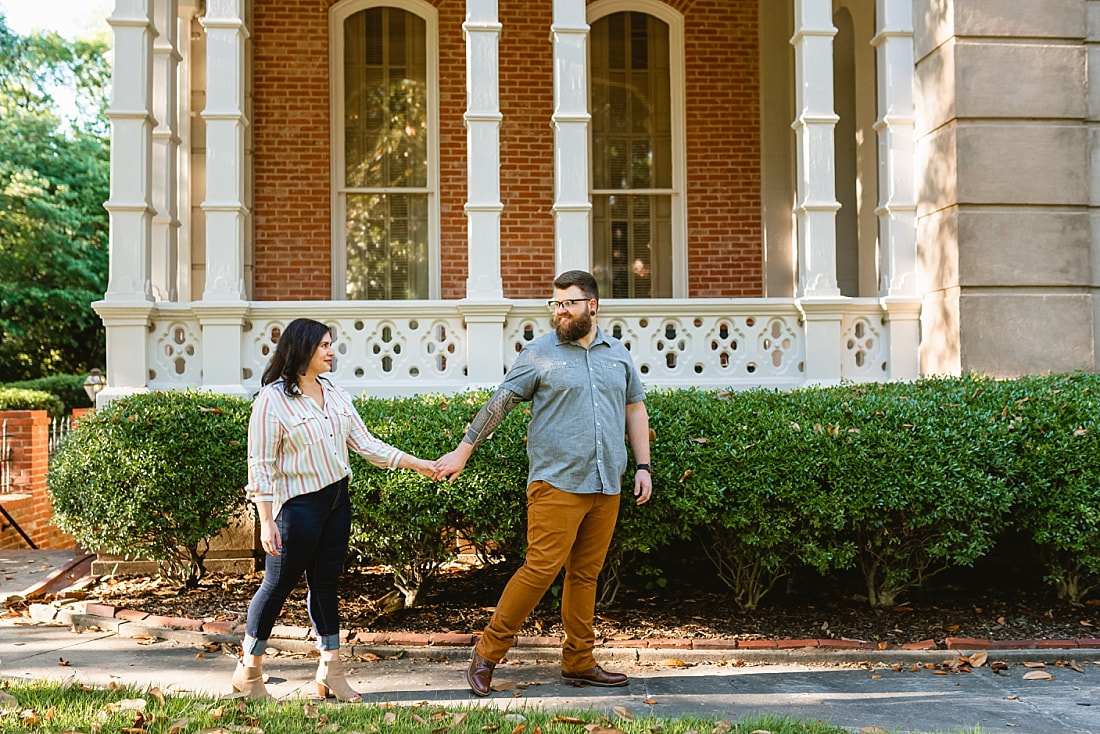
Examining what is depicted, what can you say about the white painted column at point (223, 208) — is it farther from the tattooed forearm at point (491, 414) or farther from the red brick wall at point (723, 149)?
the red brick wall at point (723, 149)

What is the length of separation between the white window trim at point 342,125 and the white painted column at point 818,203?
4.63 m

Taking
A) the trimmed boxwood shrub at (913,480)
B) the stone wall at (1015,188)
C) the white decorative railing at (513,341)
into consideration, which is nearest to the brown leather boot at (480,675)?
the trimmed boxwood shrub at (913,480)

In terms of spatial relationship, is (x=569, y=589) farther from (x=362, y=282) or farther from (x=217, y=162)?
(x=362, y=282)

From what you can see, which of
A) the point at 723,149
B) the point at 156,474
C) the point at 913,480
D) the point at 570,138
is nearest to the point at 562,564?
the point at 913,480

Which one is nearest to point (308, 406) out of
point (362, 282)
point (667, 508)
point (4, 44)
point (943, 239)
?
point (667, 508)

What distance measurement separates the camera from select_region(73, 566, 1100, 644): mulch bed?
21.4ft

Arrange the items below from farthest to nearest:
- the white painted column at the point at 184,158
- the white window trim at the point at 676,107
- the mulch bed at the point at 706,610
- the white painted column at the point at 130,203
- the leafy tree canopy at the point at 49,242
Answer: the leafy tree canopy at the point at 49,242 → the white window trim at the point at 676,107 → the white painted column at the point at 184,158 → the white painted column at the point at 130,203 → the mulch bed at the point at 706,610

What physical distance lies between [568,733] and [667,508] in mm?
2123

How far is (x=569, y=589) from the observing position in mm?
5395

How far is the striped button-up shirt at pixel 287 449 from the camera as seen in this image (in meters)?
4.75

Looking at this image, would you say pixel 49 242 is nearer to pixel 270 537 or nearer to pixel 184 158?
pixel 184 158

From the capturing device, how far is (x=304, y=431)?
189 inches

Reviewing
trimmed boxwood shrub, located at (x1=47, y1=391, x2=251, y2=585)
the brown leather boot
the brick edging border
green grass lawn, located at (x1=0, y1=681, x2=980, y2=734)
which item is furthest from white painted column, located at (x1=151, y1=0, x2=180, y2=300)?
the brown leather boot

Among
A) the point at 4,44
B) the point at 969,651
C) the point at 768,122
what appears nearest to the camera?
the point at 969,651
